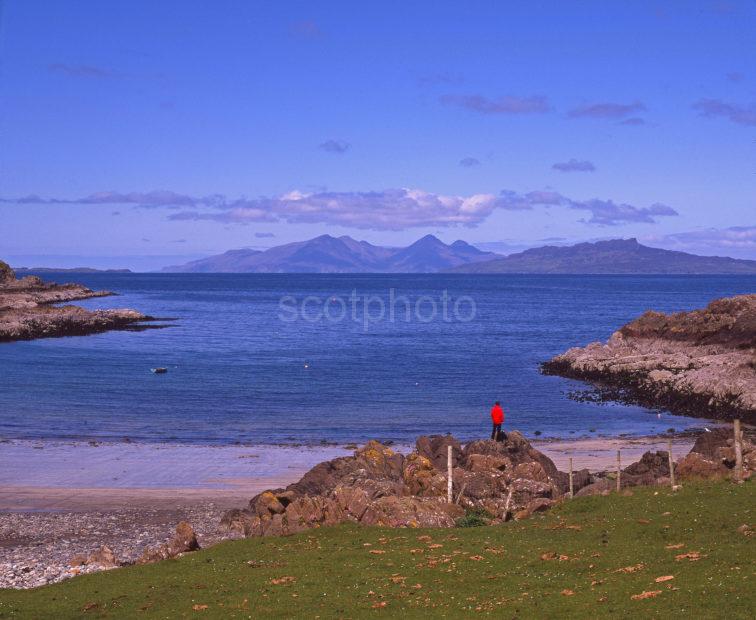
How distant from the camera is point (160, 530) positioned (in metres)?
33.4

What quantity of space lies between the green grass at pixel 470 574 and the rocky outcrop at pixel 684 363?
36.4 m

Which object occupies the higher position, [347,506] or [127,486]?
[347,506]

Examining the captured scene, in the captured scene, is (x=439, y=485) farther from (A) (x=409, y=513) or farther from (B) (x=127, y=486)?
(B) (x=127, y=486)

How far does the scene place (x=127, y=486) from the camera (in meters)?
41.0

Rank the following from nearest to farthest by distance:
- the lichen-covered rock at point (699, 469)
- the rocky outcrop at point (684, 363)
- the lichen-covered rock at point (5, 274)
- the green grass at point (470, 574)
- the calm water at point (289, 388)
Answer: the green grass at point (470, 574) → the lichen-covered rock at point (699, 469) → the calm water at point (289, 388) → the rocky outcrop at point (684, 363) → the lichen-covered rock at point (5, 274)

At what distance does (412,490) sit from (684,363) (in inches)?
1908

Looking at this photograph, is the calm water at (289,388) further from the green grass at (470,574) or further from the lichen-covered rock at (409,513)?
the green grass at (470,574)

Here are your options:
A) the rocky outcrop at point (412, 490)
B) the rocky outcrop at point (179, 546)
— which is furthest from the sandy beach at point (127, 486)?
the rocky outcrop at point (412, 490)

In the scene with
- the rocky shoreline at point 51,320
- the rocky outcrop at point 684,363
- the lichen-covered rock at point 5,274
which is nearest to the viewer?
the rocky outcrop at point 684,363

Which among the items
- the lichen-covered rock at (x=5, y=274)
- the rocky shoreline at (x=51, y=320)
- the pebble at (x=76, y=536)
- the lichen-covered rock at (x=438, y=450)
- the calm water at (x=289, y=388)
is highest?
the lichen-covered rock at (x=5, y=274)

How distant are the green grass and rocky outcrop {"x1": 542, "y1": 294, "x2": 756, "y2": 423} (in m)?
36.4

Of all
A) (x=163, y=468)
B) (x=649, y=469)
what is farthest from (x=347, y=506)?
(x=163, y=468)

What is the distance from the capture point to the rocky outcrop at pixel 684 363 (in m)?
62.9

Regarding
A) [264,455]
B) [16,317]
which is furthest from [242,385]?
[16,317]
